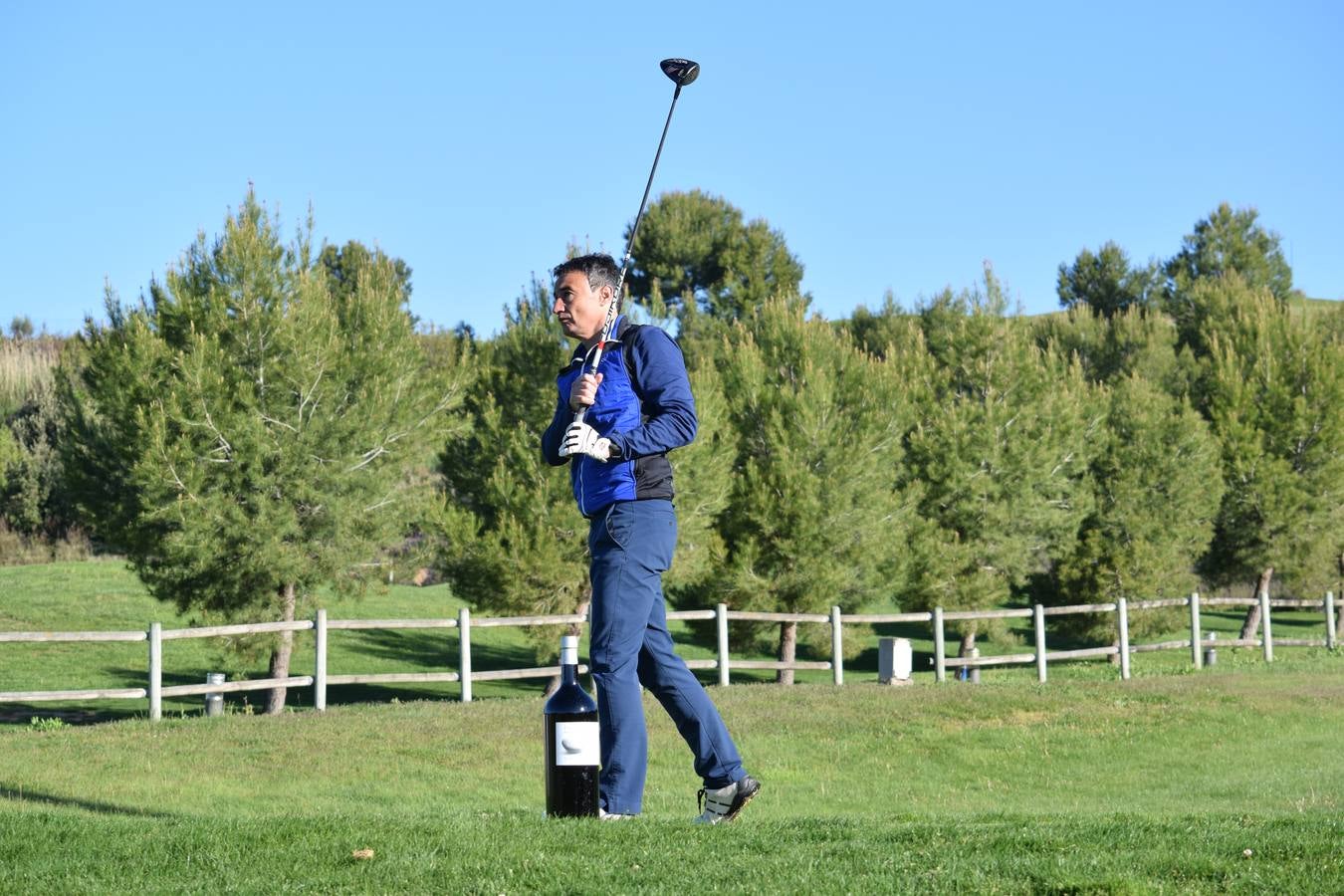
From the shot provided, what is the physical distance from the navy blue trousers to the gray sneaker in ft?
0.11

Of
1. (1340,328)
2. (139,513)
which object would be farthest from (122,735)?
(1340,328)

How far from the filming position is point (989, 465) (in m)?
31.9

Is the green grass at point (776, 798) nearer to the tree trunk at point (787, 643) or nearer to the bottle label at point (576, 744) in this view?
the bottle label at point (576, 744)

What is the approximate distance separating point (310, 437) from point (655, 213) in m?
40.3

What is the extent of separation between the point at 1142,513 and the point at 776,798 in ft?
80.3

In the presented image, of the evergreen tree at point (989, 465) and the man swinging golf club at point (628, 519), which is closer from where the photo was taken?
the man swinging golf club at point (628, 519)

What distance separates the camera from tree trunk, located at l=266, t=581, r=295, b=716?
21.2 metres

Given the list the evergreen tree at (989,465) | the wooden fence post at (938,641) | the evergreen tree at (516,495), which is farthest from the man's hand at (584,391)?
the evergreen tree at (989,465)

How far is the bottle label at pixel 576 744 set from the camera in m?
5.61

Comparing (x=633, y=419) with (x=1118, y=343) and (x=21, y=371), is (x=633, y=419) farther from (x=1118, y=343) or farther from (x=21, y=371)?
(x=21, y=371)

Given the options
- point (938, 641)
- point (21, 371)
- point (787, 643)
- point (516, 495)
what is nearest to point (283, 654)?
point (516, 495)

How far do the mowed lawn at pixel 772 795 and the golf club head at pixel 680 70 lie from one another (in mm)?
3334

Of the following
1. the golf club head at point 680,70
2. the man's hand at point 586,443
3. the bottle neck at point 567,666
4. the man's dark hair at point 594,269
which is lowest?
the bottle neck at point 567,666

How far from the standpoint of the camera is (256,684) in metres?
18.1
